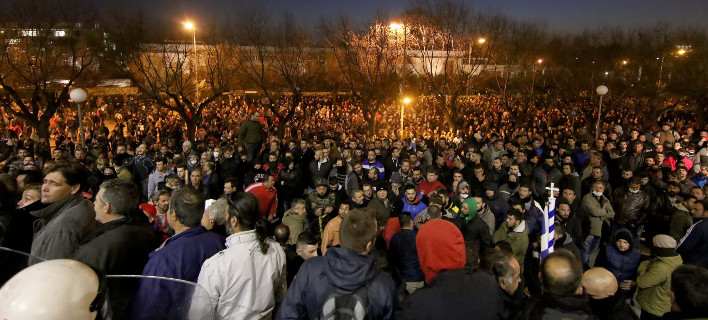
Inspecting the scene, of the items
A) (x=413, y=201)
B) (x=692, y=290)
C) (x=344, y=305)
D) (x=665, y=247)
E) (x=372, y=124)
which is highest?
(x=344, y=305)

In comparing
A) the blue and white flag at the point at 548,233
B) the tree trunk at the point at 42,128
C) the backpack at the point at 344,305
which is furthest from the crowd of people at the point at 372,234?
the tree trunk at the point at 42,128

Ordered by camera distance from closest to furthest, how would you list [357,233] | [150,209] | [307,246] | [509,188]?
[357,233], [307,246], [150,209], [509,188]

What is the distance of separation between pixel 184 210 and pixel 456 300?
2031mm

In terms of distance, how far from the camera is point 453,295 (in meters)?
2.83

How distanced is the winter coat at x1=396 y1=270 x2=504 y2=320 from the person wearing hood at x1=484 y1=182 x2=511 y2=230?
440 cm

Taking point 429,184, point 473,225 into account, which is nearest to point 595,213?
point 473,225

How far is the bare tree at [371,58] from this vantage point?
72.1 feet

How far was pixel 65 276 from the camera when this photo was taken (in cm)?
145

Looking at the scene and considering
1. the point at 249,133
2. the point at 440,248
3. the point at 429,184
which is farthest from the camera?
the point at 249,133

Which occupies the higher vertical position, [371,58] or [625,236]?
[371,58]

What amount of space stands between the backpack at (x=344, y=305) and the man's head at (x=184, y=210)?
1.45m

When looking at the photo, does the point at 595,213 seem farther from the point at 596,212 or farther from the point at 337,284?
the point at 337,284

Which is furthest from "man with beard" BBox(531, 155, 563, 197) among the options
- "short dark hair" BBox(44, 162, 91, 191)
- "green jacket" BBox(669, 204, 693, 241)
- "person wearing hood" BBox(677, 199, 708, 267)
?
"short dark hair" BBox(44, 162, 91, 191)

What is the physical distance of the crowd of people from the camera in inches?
104
